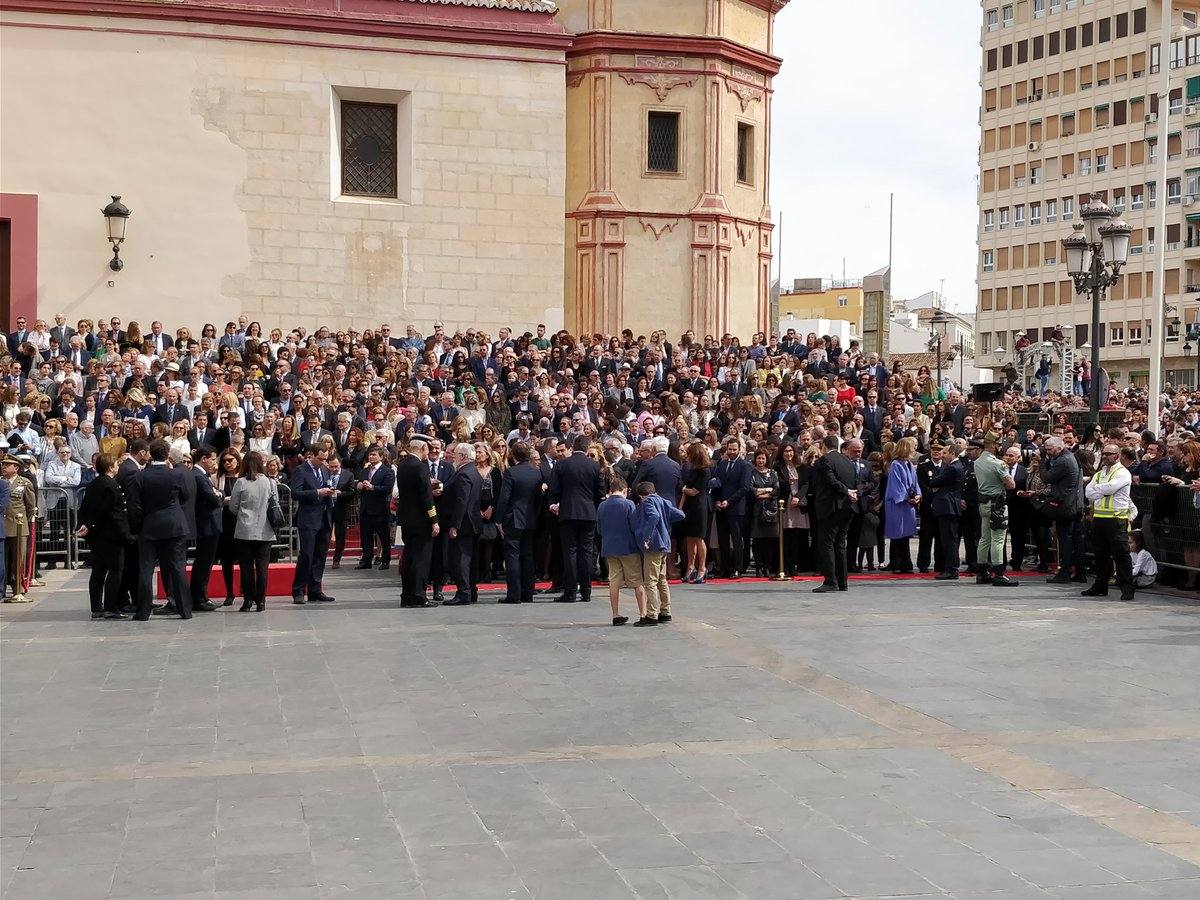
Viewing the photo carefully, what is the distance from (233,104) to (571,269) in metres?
8.08

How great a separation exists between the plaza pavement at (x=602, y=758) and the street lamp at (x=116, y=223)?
1650cm

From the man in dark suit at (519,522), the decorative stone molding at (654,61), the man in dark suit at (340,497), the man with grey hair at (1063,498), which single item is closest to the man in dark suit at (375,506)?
the man in dark suit at (340,497)

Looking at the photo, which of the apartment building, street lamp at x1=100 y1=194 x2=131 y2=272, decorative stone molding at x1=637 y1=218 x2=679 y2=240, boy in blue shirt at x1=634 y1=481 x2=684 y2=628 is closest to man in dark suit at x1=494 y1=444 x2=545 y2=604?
boy in blue shirt at x1=634 y1=481 x2=684 y2=628

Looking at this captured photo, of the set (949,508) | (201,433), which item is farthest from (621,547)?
(201,433)

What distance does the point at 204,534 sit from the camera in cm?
1695

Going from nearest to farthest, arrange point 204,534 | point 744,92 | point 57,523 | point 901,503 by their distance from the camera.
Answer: point 204,534, point 57,523, point 901,503, point 744,92

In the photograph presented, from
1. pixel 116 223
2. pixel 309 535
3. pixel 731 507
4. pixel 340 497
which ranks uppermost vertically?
pixel 116 223

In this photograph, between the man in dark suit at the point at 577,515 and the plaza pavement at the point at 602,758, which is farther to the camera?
the man in dark suit at the point at 577,515

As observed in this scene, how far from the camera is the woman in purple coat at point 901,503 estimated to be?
68.0 feet

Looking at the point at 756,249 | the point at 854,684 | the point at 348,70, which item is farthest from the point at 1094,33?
the point at 854,684

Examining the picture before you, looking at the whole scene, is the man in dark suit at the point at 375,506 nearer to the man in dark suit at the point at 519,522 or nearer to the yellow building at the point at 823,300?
the man in dark suit at the point at 519,522

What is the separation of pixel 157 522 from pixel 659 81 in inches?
857

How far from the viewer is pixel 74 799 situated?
8.67 metres

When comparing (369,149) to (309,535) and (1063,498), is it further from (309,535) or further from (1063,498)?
(1063,498)
